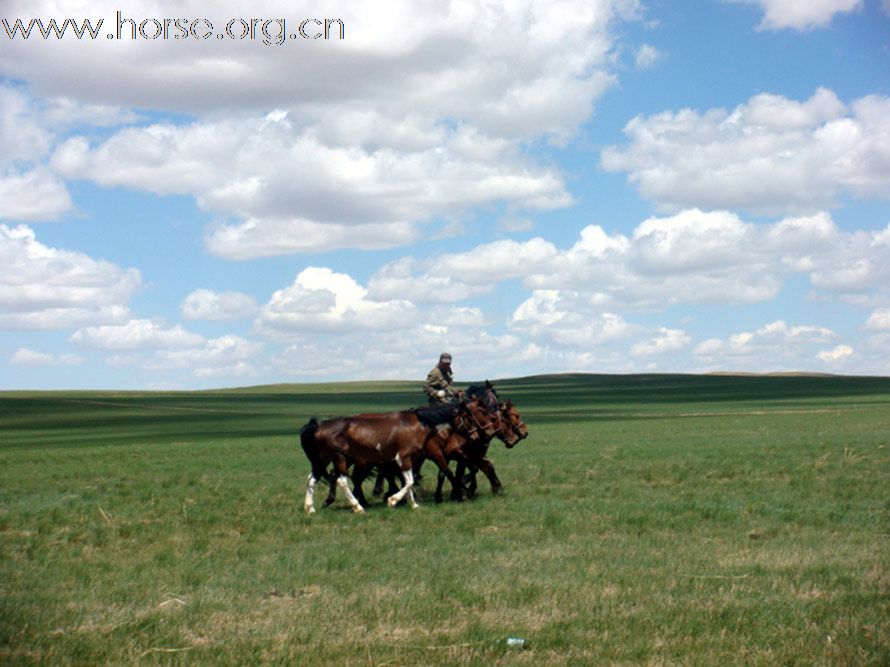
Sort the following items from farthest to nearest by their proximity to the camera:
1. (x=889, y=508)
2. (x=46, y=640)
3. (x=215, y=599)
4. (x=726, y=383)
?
(x=726, y=383) → (x=889, y=508) → (x=215, y=599) → (x=46, y=640)

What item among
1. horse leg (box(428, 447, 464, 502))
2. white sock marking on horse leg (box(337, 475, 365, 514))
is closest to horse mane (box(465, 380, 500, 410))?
horse leg (box(428, 447, 464, 502))

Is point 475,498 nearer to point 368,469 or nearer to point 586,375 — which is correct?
point 368,469

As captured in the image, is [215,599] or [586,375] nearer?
[215,599]

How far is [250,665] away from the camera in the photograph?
880 cm

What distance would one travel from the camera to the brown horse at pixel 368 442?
18.1m

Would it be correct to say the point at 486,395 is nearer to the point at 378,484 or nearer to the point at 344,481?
the point at 378,484

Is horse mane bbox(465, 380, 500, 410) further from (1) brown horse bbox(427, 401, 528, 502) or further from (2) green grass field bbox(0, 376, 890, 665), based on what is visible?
(2) green grass field bbox(0, 376, 890, 665)

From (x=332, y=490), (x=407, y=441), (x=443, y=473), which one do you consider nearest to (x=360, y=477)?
(x=332, y=490)

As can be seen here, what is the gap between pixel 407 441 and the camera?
18.3 meters

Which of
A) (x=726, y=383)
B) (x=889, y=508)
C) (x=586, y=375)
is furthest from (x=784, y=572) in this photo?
(x=586, y=375)

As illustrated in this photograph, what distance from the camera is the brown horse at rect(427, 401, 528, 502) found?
747 inches

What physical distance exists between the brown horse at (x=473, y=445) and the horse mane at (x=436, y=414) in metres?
0.30

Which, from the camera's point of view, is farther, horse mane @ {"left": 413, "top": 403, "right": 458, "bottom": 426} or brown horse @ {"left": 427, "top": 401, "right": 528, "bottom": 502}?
brown horse @ {"left": 427, "top": 401, "right": 528, "bottom": 502}

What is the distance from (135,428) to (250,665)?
171 feet
